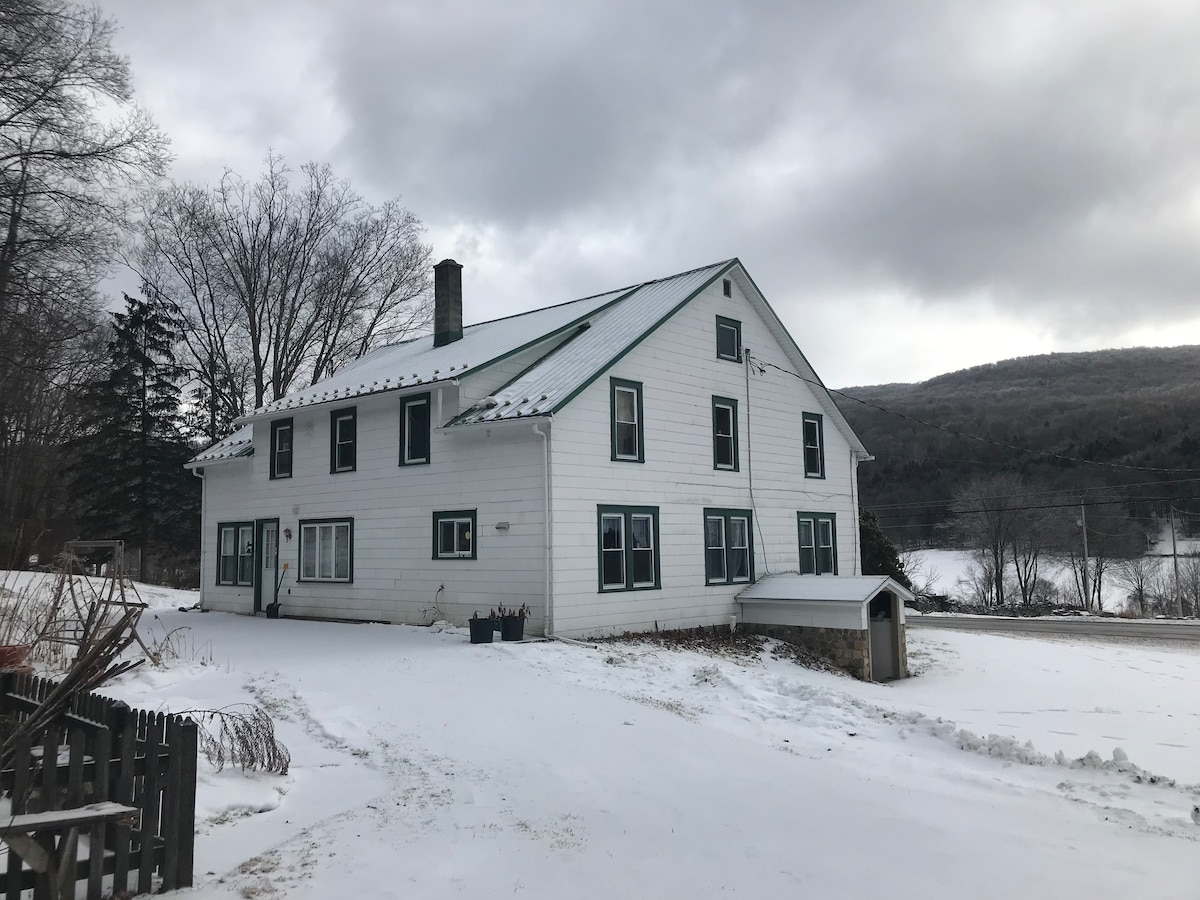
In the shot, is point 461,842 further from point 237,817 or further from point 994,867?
point 994,867

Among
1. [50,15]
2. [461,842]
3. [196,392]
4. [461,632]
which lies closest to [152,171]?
[50,15]

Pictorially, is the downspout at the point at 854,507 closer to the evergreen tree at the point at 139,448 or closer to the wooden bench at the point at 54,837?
the wooden bench at the point at 54,837

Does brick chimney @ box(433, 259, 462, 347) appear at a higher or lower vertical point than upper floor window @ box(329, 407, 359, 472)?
higher

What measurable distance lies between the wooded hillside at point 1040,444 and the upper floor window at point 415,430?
134 feet

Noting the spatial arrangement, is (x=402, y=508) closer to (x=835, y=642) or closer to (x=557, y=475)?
(x=557, y=475)

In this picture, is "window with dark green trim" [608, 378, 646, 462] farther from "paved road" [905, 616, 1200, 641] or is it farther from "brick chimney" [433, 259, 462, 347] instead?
"paved road" [905, 616, 1200, 641]

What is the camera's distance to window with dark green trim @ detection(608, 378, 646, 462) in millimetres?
18198

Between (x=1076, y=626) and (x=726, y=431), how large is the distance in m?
19.0

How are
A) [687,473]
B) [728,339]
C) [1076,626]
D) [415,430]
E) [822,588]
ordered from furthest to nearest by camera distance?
[1076,626]
[728,339]
[687,473]
[822,588]
[415,430]

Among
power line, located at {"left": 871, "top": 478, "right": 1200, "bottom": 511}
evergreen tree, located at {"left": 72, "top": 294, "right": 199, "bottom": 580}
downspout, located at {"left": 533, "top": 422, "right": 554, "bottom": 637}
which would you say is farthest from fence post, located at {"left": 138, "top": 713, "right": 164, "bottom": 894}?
power line, located at {"left": 871, "top": 478, "right": 1200, "bottom": 511}

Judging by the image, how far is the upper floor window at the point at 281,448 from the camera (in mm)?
22609

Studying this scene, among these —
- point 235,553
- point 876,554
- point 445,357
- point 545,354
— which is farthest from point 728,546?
point 876,554

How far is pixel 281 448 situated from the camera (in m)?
22.9

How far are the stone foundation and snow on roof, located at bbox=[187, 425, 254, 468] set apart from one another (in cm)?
1425
